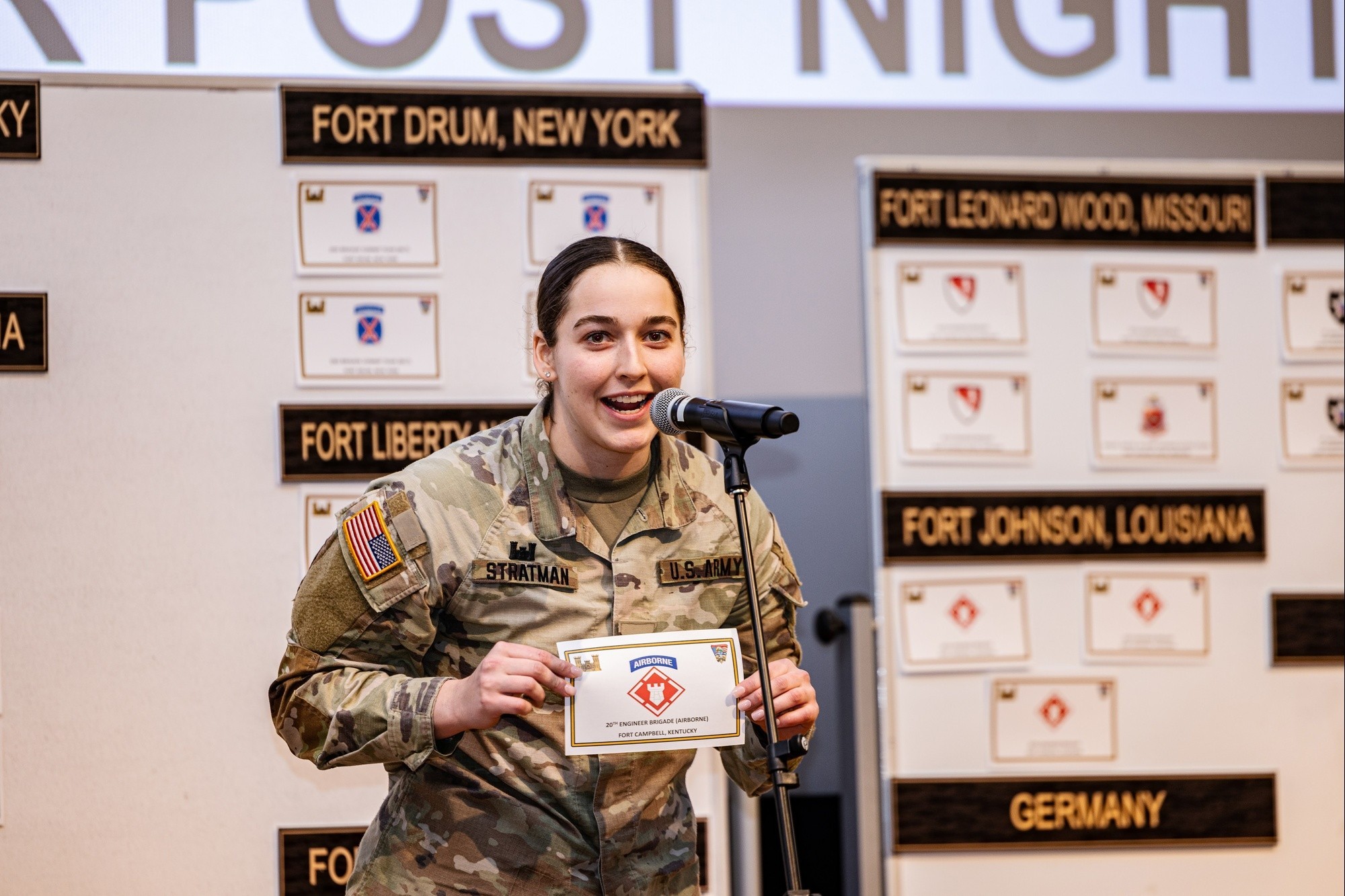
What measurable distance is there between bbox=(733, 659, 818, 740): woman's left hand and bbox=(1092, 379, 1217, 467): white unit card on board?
1.68 m

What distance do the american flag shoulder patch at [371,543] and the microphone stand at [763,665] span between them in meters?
0.46

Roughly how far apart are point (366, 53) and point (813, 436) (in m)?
1.74

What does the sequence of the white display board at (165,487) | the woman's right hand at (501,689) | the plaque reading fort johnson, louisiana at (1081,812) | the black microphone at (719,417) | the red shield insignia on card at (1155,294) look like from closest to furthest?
the black microphone at (719,417), the woman's right hand at (501,689), the white display board at (165,487), the plaque reading fort johnson, louisiana at (1081,812), the red shield insignia on card at (1155,294)

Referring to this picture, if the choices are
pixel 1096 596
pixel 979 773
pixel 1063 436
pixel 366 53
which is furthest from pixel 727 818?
pixel 366 53

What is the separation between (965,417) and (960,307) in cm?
27

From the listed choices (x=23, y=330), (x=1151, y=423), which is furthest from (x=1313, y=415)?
(x=23, y=330)

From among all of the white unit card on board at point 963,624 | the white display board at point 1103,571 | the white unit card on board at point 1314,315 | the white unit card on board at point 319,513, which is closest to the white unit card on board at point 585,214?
the white display board at point 1103,571

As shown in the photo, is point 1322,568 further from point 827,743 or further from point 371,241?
point 371,241

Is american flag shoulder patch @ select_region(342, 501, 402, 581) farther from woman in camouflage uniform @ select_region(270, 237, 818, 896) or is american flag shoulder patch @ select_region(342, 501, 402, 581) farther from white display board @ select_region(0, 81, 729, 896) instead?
white display board @ select_region(0, 81, 729, 896)

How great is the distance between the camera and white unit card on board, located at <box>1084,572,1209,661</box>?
2.96 m

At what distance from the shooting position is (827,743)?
3871 millimetres

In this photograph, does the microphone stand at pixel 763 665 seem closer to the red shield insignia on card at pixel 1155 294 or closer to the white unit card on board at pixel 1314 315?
the red shield insignia on card at pixel 1155 294

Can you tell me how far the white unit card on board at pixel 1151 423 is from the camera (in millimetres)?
2988

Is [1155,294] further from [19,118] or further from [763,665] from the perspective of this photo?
[19,118]
